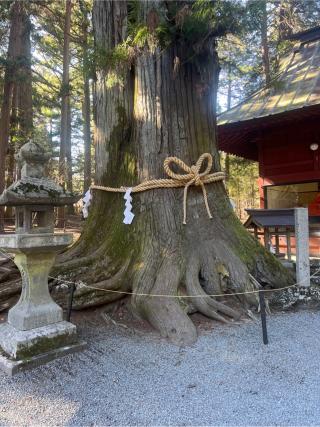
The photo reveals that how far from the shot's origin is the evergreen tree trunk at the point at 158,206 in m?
3.25

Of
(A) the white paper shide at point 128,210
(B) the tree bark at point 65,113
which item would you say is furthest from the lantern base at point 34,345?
(B) the tree bark at point 65,113

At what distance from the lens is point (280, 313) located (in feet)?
11.1

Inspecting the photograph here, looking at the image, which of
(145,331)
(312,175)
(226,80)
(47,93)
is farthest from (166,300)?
(226,80)

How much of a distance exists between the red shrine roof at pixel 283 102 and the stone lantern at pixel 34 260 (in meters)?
3.58

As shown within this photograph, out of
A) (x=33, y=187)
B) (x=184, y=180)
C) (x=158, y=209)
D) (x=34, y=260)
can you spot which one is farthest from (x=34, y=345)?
(x=184, y=180)

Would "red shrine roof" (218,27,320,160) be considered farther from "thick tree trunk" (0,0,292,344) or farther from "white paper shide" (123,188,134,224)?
"white paper shide" (123,188,134,224)

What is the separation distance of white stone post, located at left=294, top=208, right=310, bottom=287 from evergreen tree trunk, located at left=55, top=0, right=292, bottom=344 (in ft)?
0.54

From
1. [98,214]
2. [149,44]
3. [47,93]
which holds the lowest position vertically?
[98,214]

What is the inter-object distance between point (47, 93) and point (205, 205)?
53.6 ft

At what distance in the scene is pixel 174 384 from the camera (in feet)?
6.66

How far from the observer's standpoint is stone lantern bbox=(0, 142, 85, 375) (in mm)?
2352

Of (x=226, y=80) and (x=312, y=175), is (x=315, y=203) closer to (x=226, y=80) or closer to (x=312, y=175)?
(x=312, y=175)

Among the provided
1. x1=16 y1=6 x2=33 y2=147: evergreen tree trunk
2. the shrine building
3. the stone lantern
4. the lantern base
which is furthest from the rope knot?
x1=16 y1=6 x2=33 y2=147: evergreen tree trunk

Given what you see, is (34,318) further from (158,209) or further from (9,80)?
(9,80)
